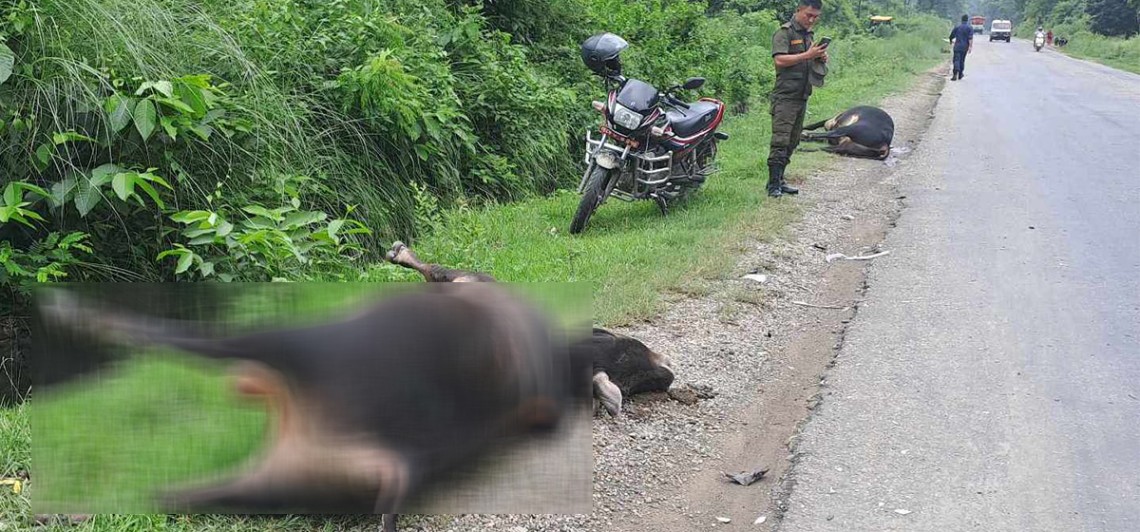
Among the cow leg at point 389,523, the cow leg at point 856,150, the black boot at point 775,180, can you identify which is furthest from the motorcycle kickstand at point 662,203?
the cow leg at point 389,523

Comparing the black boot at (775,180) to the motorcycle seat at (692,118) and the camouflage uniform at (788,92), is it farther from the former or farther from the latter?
the motorcycle seat at (692,118)

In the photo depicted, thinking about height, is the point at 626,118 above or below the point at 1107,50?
below

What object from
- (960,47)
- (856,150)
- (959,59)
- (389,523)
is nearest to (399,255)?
(389,523)

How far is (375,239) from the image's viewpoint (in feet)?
20.5

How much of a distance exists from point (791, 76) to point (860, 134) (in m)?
3.28

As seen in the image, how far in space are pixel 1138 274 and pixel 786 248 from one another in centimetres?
239

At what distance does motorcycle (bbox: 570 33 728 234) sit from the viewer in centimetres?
710

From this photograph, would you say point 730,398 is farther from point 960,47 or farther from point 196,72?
point 960,47

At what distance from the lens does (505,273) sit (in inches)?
209

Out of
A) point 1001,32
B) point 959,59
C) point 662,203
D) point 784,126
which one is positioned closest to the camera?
point 662,203

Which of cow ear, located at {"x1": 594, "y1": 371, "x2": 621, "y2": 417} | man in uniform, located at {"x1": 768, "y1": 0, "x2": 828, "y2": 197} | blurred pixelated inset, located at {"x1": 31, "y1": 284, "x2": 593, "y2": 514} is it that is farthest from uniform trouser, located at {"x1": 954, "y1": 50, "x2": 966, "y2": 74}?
blurred pixelated inset, located at {"x1": 31, "y1": 284, "x2": 593, "y2": 514}

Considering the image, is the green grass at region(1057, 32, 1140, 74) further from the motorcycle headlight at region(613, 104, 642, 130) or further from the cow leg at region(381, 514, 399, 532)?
the cow leg at region(381, 514, 399, 532)

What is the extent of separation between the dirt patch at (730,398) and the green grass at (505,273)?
0.23 m

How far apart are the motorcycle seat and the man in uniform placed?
684 millimetres
